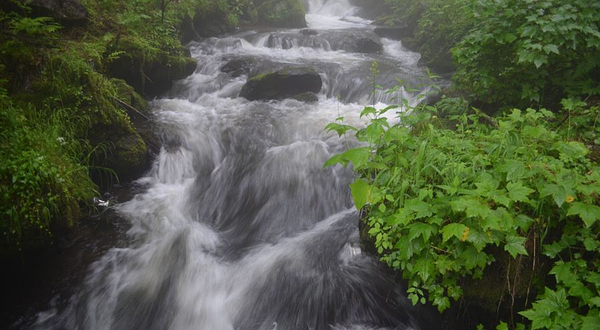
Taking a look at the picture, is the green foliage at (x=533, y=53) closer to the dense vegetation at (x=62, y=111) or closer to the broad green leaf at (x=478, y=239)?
the broad green leaf at (x=478, y=239)

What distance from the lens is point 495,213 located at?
94.1 inches

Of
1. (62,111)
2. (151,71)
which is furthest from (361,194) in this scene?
(151,71)

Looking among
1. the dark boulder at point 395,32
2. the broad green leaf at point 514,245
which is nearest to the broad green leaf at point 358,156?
the broad green leaf at point 514,245

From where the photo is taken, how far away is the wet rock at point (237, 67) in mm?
9520

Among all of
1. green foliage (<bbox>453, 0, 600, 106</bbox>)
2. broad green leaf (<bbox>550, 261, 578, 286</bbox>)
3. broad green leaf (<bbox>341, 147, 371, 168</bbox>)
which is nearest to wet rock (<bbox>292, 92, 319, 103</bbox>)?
green foliage (<bbox>453, 0, 600, 106</bbox>)

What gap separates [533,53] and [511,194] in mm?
1826

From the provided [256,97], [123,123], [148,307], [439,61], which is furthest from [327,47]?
[148,307]

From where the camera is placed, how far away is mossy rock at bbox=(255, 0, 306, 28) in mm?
15938

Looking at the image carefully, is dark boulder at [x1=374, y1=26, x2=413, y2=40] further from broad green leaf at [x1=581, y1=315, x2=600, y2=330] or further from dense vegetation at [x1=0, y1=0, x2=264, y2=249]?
broad green leaf at [x1=581, y1=315, x2=600, y2=330]

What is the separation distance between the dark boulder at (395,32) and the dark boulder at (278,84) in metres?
7.36

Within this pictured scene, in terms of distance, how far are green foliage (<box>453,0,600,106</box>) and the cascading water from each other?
1.87 metres

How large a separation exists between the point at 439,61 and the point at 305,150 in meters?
5.82

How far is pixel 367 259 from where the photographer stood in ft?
12.4

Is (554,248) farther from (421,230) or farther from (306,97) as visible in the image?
(306,97)
